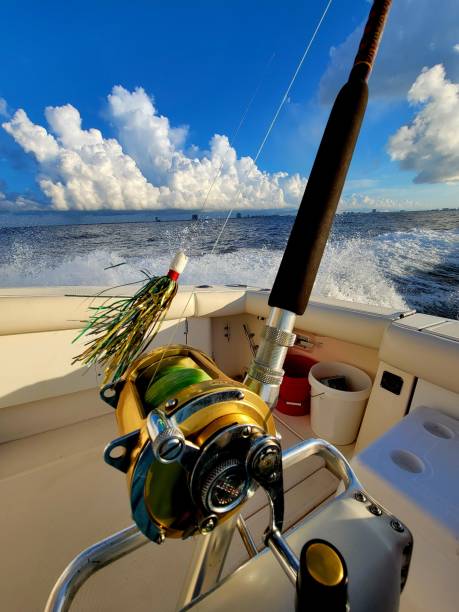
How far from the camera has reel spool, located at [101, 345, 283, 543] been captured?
34cm

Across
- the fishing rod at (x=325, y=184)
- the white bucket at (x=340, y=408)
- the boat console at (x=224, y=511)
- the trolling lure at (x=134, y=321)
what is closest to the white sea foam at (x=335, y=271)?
the white bucket at (x=340, y=408)

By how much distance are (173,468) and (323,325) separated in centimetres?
151

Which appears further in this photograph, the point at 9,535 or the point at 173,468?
the point at 9,535

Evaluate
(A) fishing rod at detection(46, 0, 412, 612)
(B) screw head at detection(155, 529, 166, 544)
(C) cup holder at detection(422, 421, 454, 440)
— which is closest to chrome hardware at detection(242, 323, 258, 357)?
(C) cup holder at detection(422, 421, 454, 440)

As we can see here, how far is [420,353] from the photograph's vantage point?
1.24 meters

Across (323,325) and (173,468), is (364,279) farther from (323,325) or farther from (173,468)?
(173,468)

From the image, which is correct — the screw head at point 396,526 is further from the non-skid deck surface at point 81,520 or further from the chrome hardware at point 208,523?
the non-skid deck surface at point 81,520

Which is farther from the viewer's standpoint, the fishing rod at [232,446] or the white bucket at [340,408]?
the white bucket at [340,408]

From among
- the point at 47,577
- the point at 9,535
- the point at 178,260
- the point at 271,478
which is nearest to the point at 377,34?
the point at 178,260

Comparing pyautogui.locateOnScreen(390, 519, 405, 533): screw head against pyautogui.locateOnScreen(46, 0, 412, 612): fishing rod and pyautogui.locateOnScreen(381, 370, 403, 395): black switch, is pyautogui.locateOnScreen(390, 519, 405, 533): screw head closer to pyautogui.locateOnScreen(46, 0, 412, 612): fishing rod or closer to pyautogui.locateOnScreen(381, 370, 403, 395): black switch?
pyautogui.locateOnScreen(46, 0, 412, 612): fishing rod

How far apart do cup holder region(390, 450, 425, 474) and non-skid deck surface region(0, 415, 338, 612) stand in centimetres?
64

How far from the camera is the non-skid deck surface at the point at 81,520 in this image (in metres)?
1.00

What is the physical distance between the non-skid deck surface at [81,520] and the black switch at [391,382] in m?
0.54

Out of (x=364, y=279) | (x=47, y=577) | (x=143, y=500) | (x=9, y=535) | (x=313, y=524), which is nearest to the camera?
(x=143, y=500)
